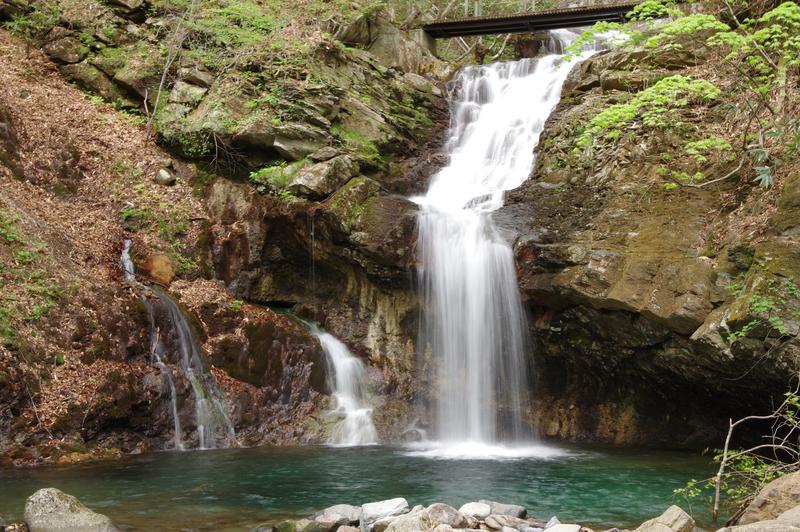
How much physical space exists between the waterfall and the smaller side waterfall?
7.03 feet

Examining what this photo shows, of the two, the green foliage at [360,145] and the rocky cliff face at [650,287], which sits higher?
the green foliage at [360,145]

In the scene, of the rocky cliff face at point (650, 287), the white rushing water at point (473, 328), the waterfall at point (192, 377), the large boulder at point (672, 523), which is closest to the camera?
the large boulder at point (672, 523)

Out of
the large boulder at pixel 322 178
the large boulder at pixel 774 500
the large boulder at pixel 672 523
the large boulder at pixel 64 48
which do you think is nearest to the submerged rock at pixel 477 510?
the large boulder at pixel 672 523

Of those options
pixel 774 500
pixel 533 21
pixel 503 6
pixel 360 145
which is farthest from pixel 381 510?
pixel 503 6

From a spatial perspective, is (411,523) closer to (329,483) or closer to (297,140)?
(329,483)

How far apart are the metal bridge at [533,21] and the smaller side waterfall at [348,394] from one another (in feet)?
41.4

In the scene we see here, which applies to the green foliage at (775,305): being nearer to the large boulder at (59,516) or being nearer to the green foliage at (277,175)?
A: the large boulder at (59,516)

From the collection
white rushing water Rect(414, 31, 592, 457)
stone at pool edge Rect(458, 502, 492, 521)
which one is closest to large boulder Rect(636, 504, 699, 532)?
stone at pool edge Rect(458, 502, 492, 521)

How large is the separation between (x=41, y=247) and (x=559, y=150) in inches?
404

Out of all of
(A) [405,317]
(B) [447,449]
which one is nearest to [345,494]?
(B) [447,449]

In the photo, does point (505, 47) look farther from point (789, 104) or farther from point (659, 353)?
point (659, 353)

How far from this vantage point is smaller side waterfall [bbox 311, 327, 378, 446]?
12742mm

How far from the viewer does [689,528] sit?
609 cm

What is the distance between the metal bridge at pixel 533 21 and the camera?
2019cm
